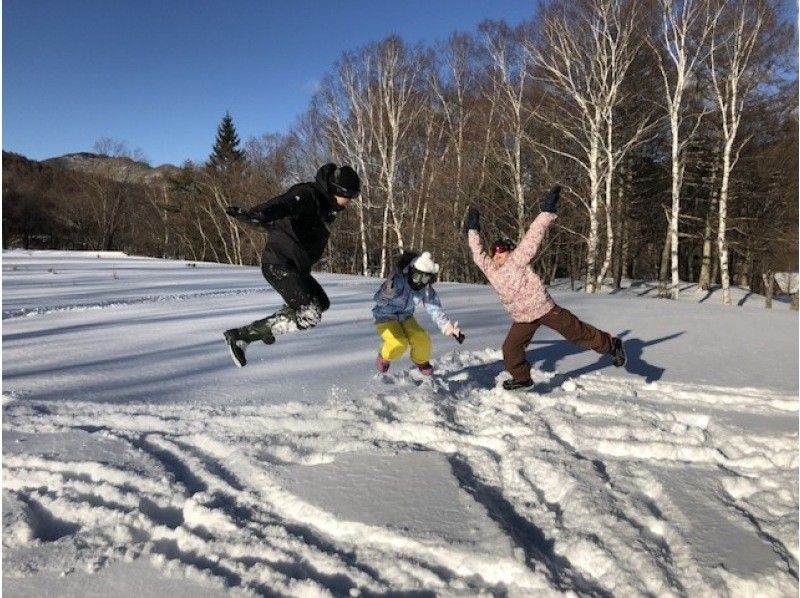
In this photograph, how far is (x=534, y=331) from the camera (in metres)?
4.21

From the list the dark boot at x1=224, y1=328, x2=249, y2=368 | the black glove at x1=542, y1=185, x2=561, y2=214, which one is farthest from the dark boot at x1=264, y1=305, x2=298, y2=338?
the black glove at x1=542, y1=185, x2=561, y2=214

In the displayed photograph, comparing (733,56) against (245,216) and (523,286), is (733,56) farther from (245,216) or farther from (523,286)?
(245,216)

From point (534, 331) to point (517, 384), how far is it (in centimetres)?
48

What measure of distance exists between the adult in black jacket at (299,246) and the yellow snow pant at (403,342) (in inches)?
25.7

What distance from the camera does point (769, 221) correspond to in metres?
20.0

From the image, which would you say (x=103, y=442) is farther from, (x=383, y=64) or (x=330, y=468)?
(x=383, y=64)

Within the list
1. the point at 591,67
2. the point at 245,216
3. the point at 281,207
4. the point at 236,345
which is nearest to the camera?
the point at 245,216

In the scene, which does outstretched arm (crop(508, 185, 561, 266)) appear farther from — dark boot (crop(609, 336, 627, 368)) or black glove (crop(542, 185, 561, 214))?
dark boot (crop(609, 336, 627, 368))

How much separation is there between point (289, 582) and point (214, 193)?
3615 centimetres

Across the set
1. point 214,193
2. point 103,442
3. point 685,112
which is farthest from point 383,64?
point 103,442

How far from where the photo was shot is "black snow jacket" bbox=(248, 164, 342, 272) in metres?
3.92

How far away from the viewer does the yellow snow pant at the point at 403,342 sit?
14.5 ft

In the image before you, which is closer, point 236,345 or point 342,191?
point 342,191

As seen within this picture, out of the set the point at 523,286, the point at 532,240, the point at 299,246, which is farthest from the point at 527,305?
the point at 299,246
